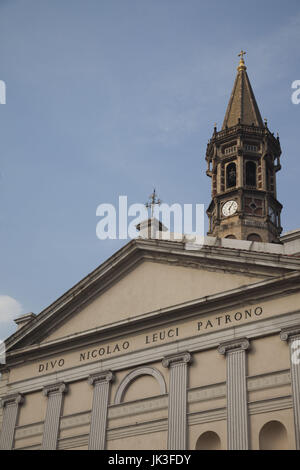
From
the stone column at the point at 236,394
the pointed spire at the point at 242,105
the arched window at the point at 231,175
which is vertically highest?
the pointed spire at the point at 242,105

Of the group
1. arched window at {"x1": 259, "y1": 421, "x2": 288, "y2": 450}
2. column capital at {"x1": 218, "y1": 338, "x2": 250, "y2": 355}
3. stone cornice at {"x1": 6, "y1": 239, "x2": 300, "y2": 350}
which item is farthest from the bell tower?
arched window at {"x1": 259, "y1": 421, "x2": 288, "y2": 450}

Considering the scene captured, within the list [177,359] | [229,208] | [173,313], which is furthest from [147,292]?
[229,208]

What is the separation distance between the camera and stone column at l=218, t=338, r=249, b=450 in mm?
23641

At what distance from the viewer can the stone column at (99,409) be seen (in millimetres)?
26797

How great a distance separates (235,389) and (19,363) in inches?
412

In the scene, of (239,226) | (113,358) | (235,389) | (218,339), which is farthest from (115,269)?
(239,226)

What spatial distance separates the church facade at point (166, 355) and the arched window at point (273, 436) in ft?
0.11

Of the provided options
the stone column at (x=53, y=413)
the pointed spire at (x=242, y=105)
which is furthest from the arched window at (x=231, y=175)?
the stone column at (x=53, y=413)

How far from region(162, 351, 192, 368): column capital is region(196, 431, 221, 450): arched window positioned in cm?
270

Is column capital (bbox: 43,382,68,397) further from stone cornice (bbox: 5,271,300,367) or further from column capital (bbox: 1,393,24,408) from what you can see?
stone cornice (bbox: 5,271,300,367)

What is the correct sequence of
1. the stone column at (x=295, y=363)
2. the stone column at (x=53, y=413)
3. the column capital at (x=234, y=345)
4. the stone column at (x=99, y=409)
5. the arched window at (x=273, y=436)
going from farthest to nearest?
the stone column at (x=53, y=413) < the stone column at (x=99, y=409) < the column capital at (x=234, y=345) < the arched window at (x=273, y=436) < the stone column at (x=295, y=363)

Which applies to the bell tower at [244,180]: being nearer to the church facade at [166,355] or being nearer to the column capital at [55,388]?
the church facade at [166,355]

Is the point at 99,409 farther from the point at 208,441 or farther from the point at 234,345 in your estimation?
the point at 234,345

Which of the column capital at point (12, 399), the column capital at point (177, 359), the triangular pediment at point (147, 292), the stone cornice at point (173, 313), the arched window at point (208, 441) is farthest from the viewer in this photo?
the column capital at point (12, 399)
